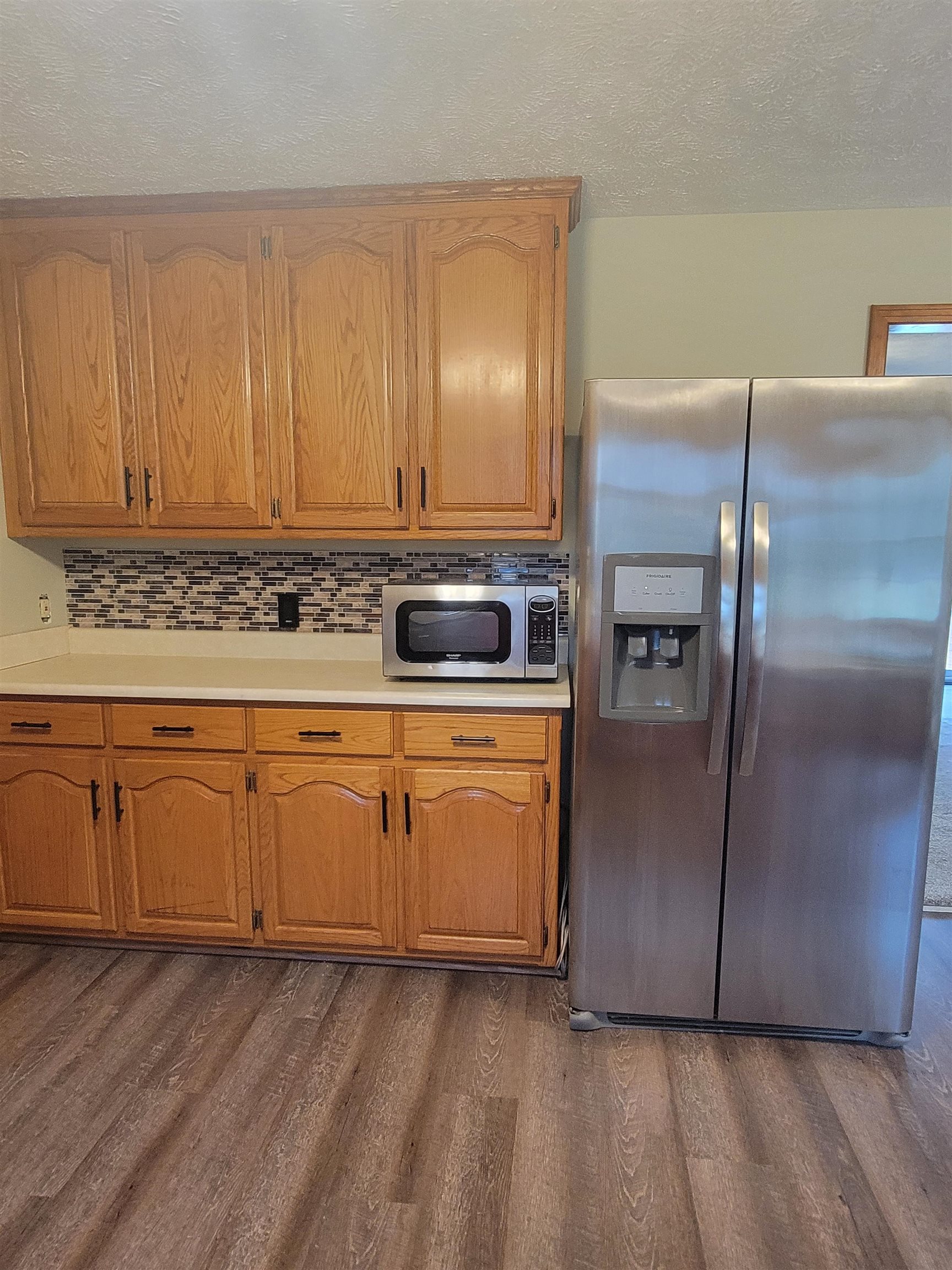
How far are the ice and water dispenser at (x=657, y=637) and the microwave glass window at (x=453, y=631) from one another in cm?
41

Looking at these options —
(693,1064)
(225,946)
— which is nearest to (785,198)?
(693,1064)

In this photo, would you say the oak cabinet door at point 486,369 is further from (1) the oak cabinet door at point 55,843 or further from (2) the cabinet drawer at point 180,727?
(1) the oak cabinet door at point 55,843

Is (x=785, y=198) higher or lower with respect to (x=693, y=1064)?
higher

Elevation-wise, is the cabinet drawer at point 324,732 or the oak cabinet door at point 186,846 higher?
the cabinet drawer at point 324,732

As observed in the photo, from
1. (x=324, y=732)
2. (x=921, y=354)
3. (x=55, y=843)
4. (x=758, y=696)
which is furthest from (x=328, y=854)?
(x=921, y=354)

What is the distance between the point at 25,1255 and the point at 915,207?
3651 mm

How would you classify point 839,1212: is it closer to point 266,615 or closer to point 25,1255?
point 25,1255

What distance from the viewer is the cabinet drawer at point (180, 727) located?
85.6 inches

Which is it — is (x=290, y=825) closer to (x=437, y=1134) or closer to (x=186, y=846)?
(x=186, y=846)

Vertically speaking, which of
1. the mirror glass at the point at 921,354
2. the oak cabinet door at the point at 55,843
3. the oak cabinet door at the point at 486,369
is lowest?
the oak cabinet door at the point at 55,843

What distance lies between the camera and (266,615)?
8.80 ft

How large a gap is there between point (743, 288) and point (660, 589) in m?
1.33

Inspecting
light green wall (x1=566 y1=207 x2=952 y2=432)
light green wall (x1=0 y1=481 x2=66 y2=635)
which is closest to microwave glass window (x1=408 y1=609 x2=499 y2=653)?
light green wall (x1=566 y1=207 x2=952 y2=432)

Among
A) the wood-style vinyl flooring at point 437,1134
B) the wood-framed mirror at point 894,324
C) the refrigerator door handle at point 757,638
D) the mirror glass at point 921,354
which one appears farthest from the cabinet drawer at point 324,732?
the mirror glass at point 921,354
